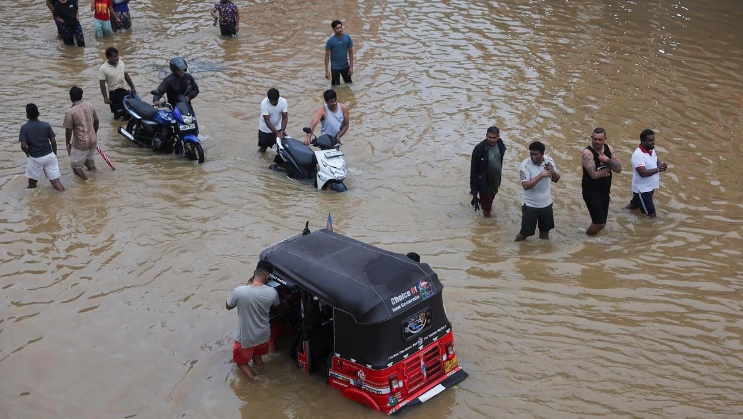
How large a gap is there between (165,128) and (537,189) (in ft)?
21.1

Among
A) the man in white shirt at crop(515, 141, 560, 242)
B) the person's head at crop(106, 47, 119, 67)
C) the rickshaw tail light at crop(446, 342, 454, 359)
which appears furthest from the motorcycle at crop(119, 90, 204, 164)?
the rickshaw tail light at crop(446, 342, 454, 359)

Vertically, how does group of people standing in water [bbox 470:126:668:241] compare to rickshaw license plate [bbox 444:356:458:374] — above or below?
above

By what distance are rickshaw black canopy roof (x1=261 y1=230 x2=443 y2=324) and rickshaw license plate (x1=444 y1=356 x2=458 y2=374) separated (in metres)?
0.80

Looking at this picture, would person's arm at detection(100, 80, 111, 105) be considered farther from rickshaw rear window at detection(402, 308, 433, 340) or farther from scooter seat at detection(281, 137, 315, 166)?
rickshaw rear window at detection(402, 308, 433, 340)

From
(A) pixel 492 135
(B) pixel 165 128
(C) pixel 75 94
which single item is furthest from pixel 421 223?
(C) pixel 75 94

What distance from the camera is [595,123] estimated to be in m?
14.1

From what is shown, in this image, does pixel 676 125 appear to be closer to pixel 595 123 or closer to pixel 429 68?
pixel 595 123

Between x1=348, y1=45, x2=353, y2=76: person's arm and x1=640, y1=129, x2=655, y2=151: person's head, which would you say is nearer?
x1=640, y1=129, x2=655, y2=151: person's head

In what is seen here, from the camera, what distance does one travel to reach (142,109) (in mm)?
13039

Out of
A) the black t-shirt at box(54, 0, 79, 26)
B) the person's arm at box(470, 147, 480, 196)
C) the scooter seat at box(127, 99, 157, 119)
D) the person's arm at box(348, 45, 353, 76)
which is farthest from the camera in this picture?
the black t-shirt at box(54, 0, 79, 26)

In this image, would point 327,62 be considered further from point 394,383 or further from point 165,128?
point 394,383

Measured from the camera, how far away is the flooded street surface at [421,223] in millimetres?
7539

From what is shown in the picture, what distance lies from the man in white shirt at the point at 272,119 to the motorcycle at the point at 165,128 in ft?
3.50

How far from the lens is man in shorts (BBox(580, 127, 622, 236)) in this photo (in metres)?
9.91
